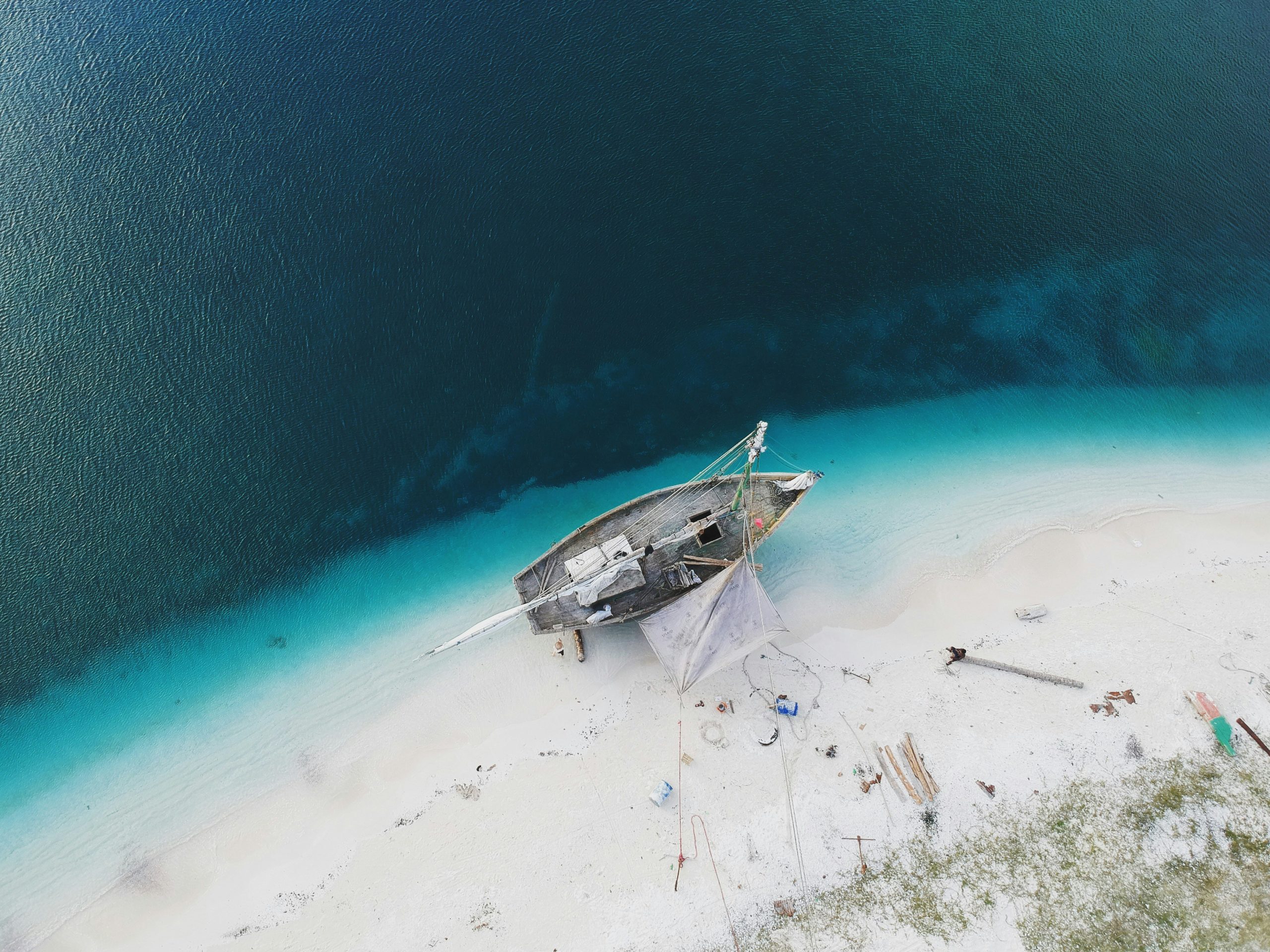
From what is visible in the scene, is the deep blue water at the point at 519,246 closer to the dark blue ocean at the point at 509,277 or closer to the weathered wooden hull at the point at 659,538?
the dark blue ocean at the point at 509,277

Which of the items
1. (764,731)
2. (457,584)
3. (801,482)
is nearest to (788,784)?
(764,731)

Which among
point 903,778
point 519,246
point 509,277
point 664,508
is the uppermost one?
point 519,246

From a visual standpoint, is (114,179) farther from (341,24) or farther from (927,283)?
(927,283)

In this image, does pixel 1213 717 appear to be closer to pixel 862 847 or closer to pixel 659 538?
pixel 862 847

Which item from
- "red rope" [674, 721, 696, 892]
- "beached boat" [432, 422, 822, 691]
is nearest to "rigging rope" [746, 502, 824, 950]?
"beached boat" [432, 422, 822, 691]

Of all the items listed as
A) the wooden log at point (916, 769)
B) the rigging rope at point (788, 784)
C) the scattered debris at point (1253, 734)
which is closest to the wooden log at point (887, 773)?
the wooden log at point (916, 769)

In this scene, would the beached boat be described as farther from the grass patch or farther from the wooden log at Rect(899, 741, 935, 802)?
the grass patch

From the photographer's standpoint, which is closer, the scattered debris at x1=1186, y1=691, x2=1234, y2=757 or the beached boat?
the scattered debris at x1=1186, y1=691, x2=1234, y2=757
